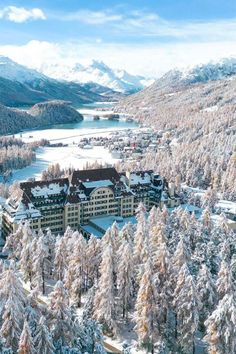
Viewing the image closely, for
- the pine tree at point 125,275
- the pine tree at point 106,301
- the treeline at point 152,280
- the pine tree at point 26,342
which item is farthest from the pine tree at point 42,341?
the pine tree at point 125,275

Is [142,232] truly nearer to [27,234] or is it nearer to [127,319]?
[127,319]

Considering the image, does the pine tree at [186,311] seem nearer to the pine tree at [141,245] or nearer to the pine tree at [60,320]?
the pine tree at [141,245]

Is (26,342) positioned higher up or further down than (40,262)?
higher up

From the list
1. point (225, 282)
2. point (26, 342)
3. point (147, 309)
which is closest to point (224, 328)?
point (225, 282)

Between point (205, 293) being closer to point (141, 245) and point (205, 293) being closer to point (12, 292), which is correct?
point (141, 245)

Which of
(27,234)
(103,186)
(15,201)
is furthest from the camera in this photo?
(103,186)

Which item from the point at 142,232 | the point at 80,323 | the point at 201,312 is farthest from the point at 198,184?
the point at 80,323

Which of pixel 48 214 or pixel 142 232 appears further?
pixel 48 214
